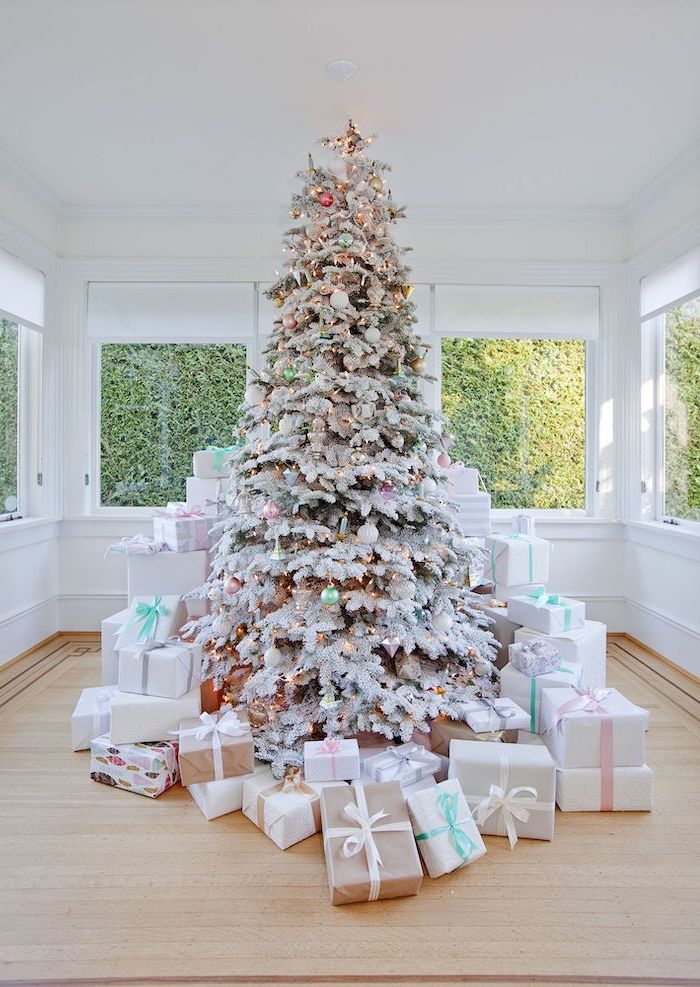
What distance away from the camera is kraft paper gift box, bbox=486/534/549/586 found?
3.09 meters

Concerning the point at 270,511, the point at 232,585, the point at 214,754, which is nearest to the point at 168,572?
the point at 232,585

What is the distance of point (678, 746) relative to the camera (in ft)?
8.52

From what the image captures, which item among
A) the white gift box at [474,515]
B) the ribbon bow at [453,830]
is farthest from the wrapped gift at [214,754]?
the white gift box at [474,515]

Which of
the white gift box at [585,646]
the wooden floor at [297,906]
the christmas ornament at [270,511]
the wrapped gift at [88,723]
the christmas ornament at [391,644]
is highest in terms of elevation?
the christmas ornament at [270,511]

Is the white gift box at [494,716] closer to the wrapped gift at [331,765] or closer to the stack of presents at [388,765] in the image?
the stack of presents at [388,765]

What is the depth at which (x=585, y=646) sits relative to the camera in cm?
274

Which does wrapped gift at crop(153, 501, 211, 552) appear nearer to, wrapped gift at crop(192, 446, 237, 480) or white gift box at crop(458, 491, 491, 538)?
wrapped gift at crop(192, 446, 237, 480)

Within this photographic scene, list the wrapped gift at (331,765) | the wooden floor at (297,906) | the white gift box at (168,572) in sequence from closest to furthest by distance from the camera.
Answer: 1. the wooden floor at (297,906)
2. the wrapped gift at (331,765)
3. the white gift box at (168,572)

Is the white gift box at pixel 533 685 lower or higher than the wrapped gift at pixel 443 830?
higher

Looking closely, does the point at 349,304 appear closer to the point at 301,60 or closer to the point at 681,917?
the point at 301,60

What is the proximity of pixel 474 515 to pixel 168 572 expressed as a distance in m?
1.57

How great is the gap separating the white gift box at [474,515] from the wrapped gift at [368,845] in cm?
167

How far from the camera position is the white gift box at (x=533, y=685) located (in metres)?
2.40

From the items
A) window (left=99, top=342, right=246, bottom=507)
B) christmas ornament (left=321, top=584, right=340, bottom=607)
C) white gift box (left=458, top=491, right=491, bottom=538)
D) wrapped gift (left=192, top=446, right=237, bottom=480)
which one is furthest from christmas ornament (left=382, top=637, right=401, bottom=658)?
window (left=99, top=342, right=246, bottom=507)
